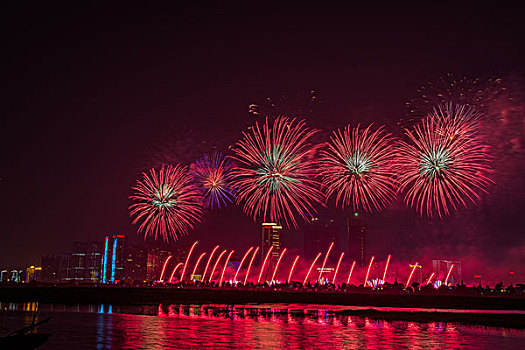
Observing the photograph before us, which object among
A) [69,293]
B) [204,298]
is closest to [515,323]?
[204,298]

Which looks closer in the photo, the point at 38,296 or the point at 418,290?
the point at 38,296

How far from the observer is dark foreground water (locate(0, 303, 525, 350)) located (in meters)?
29.9

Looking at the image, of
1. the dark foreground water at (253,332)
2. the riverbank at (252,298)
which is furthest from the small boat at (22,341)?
the riverbank at (252,298)

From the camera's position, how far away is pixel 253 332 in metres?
35.2

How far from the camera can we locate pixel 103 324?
129 feet

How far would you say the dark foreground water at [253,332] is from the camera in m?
29.9

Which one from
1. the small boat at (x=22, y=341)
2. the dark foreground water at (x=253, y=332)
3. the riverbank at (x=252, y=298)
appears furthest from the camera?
the riverbank at (x=252, y=298)

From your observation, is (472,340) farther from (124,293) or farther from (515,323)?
(124,293)

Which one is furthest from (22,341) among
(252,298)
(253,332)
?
(252,298)

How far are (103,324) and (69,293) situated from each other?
4516 cm

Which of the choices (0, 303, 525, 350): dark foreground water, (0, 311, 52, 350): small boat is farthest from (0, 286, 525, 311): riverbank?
(0, 311, 52, 350): small boat

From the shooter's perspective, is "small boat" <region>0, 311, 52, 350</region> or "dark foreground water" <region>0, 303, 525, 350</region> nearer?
"small boat" <region>0, 311, 52, 350</region>

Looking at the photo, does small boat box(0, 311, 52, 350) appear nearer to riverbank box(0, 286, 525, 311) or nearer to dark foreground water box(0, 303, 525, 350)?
dark foreground water box(0, 303, 525, 350)

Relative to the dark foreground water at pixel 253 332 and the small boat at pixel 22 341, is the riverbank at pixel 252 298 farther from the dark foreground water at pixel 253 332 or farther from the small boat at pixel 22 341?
the small boat at pixel 22 341
